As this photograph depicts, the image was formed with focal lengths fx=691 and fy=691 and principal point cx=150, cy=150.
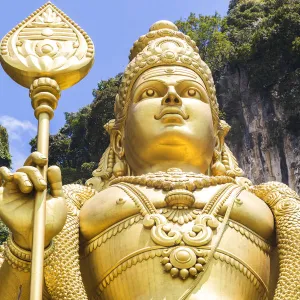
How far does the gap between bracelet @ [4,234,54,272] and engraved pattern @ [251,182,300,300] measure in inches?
51.5

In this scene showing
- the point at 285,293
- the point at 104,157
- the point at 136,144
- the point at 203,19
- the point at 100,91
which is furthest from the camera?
the point at 203,19

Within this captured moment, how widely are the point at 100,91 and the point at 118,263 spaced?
19.7 metres

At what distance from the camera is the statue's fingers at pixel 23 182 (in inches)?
140

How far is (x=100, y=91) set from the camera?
76.9 feet

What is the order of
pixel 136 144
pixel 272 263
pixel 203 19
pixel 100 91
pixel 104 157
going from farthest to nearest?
pixel 203 19 < pixel 100 91 < pixel 104 157 < pixel 136 144 < pixel 272 263

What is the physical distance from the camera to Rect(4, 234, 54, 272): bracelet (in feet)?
12.0

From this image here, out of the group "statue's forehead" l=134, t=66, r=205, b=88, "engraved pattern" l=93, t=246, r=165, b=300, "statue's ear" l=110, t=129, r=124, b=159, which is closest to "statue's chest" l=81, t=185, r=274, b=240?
"engraved pattern" l=93, t=246, r=165, b=300

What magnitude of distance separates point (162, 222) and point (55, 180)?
2.39ft

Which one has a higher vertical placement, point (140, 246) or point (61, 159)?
point (61, 159)

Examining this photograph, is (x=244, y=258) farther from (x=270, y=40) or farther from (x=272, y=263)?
(x=270, y=40)

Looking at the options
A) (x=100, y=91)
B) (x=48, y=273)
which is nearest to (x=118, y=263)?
(x=48, y=273)

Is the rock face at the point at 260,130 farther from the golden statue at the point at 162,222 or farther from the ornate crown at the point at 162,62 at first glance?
the golden statue at the point at 162,222

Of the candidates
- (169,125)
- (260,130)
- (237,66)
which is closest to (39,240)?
(169,125)

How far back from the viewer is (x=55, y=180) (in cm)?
368
